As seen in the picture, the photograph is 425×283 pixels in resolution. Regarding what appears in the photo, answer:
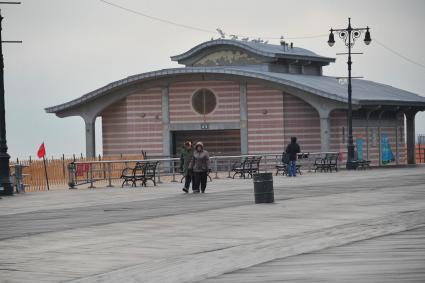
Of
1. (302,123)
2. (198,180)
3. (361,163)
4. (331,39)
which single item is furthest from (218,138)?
(198,180)

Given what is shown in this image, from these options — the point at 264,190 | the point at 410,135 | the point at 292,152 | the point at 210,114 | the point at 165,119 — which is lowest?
the point at 264,190

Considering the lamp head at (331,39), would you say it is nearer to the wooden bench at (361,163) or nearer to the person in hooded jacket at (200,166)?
the wooden bench at (361,163)

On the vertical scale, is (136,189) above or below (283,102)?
below

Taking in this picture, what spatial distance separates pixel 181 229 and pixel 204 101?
147ft

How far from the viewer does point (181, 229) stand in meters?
21.5

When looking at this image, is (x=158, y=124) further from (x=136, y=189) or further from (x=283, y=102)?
(x=136, y=189)

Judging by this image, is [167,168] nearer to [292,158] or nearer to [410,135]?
[292,158]

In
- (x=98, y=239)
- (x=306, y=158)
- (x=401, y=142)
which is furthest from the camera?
(x=401, y=142)

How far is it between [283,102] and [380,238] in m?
46.8

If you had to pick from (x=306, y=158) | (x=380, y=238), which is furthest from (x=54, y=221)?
(x=306, y=158)

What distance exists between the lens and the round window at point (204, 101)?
66062mm

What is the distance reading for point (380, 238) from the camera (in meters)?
18.5

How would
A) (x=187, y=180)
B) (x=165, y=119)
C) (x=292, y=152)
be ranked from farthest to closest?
(x=165, y=119)
(x=292, y=152)
(x=187, y=180)

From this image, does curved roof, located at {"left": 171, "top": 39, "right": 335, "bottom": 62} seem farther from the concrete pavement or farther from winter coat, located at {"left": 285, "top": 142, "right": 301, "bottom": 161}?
the concrete pavement
